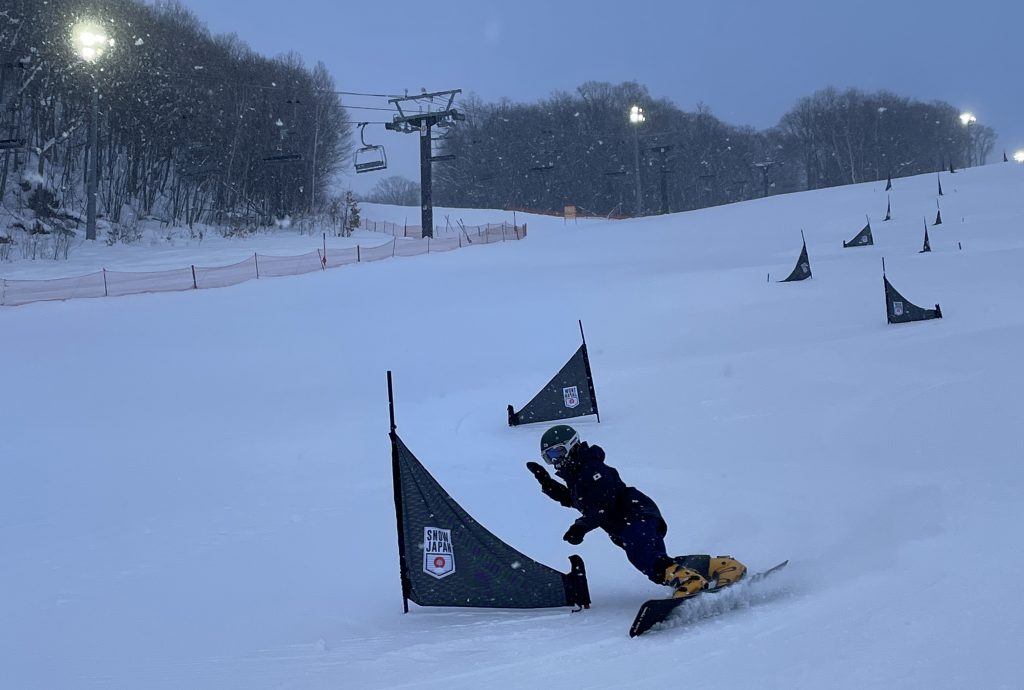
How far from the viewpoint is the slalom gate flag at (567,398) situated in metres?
11.1

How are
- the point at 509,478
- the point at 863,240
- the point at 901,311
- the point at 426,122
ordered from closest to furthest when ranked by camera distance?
the point at 509,478 → the point at 901,311 → the point at 863,240 → the point at 426,122

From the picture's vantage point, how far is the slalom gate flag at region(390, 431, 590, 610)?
520 cm

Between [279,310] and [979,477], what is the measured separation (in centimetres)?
1888

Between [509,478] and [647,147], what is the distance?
3025 inches

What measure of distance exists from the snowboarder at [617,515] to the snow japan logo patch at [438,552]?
2.67 ft

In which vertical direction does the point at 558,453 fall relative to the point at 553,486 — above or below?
above

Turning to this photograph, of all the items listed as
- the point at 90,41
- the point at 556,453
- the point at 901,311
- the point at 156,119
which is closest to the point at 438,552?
the point at 556,453

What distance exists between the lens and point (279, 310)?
22.1m

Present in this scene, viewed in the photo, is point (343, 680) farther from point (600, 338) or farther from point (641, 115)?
point (641, 115)

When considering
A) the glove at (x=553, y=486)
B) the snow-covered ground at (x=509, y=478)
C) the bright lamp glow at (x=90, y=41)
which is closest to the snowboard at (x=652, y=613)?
the snow-covered ground at (x=509, y=478)

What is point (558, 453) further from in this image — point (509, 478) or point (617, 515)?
point (509, 478)

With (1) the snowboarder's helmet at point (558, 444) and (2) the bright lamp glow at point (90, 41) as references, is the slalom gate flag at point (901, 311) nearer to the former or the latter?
(1) the snowboarder's helmet at point (558, 444)

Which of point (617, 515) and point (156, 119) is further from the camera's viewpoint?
point (156, 119)

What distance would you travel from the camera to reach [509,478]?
9.07 metres
